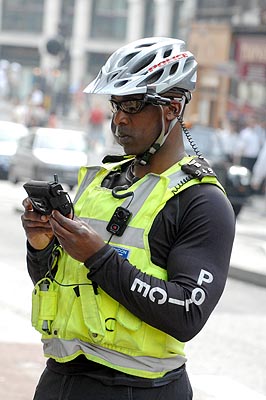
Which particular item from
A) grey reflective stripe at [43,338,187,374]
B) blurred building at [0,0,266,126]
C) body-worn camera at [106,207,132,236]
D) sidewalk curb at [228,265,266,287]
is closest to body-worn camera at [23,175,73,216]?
body-worn camera at [106,207,132,236]

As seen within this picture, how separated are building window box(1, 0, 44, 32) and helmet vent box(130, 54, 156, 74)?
60.2 meters

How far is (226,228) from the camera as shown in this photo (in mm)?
3102

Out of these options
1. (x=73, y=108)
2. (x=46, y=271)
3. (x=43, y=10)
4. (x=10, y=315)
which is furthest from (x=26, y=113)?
(x=46, y=271)

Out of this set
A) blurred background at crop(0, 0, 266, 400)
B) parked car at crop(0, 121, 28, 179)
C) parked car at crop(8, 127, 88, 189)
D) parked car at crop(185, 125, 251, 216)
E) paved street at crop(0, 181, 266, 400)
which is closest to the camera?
paved street at crop(0, 181, 266, 400)

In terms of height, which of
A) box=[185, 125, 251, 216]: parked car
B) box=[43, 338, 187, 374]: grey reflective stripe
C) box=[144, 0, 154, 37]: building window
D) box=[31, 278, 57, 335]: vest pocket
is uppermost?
box=[31, 278, 57, 335]: vest pocket

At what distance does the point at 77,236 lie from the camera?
3.04m

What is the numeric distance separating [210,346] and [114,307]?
19.8 ft

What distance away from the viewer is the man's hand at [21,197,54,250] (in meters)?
3.15

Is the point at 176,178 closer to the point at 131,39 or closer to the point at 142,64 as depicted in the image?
the point at 142,64

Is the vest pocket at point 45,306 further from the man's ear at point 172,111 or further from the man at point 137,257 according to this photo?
the man's ear at point 172,111

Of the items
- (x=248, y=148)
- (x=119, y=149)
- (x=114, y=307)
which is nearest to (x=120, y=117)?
(x=114, y=307)

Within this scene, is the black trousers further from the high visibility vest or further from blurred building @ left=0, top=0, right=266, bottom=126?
blurred building @ left=0, top=0, right=266, bottom=126

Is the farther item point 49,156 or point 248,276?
point 49,156

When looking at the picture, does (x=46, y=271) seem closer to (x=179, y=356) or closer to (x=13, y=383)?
(x=179, y=356)
